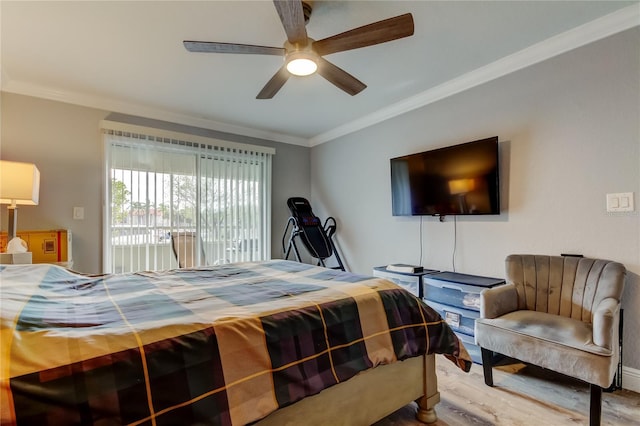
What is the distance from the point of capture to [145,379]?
2.89ft

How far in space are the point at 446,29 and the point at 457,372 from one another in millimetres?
2398

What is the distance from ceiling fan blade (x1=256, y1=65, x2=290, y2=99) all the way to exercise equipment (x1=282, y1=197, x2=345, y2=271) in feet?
6.42

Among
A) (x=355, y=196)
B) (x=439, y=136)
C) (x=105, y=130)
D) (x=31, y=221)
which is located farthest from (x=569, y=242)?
(x=31, y=221)

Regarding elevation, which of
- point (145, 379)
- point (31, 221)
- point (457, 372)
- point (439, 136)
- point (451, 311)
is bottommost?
point (457, 372)

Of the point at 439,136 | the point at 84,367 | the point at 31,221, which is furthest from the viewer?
the point at 439,136

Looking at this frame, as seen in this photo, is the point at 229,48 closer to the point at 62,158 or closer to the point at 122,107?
the point at 122,107

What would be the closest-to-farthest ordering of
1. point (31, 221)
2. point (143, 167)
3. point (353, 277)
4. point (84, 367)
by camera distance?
point (84, 367) → point (353, 277) → point (31, 221) → point (143, 167)

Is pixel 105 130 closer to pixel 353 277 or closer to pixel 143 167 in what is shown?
pixel 143 167

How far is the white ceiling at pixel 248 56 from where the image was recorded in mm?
1950

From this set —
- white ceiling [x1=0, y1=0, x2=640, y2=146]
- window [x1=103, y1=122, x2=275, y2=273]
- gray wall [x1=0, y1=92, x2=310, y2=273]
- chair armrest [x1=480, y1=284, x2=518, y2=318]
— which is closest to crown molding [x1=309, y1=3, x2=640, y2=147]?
white ceiling [x1=0, y1=0, x2=640, y2=146]

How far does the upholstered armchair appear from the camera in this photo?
1565 mm

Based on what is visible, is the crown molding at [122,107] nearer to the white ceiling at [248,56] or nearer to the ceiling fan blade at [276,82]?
the white ceiling at [248,56]

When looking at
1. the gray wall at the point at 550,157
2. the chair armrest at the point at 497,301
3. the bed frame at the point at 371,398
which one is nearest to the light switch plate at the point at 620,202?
the gray wall at the point at 550,157

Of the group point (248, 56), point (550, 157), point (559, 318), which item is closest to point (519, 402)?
point (559, 318)
